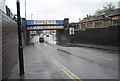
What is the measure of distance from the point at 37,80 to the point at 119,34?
16.3m

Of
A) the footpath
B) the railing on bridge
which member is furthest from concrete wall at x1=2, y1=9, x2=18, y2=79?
the railing on bridge

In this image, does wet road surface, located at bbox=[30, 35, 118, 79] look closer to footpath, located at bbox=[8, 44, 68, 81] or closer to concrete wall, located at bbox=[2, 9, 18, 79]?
footpath, located at bbox=[8, 44, 68, 81]

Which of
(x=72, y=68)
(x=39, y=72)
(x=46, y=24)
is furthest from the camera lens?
(x=46, y=24)

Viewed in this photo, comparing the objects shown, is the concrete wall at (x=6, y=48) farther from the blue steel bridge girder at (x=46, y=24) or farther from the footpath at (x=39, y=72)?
the blue steel bridge girder at (x=46, y=24)

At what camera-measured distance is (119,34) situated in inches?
818

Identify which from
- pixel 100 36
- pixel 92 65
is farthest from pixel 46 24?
pixel 92 65

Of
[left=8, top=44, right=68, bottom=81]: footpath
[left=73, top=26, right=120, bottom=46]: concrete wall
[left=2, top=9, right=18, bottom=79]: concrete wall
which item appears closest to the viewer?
[left=2, top=9, right=18, bottom=79]: concrete wall

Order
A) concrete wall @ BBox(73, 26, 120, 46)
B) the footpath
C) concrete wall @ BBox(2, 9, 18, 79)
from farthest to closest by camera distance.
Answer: concrete wall @ BBox(73, 26, 120, 46) → the footpath → concrete wall @ BBox(2, 9, 18, 79)

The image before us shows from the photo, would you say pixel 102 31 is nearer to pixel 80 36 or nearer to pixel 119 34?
pixel 119 34

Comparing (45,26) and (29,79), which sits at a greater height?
(45,26)

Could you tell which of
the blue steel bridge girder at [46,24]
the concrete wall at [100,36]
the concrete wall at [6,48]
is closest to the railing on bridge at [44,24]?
the blue steel bridge girder at [46,24]

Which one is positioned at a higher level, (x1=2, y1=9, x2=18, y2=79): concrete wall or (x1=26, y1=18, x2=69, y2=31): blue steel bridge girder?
(x1=26, y1=18, x2=69, y2=31): blue steel bridge girder

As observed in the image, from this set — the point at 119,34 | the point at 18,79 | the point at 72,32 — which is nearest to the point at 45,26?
the point at 72,32

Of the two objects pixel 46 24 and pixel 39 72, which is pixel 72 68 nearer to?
pixel 39 72
